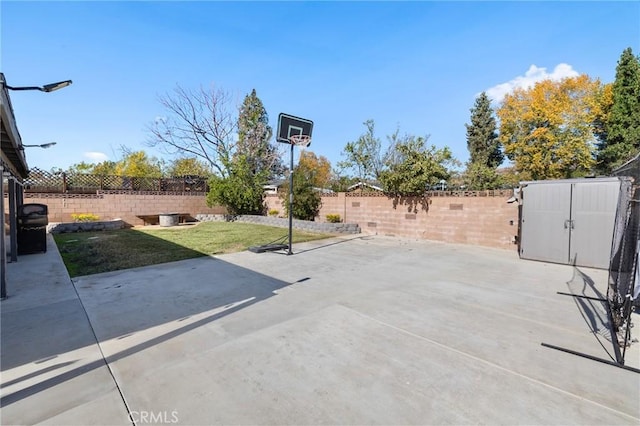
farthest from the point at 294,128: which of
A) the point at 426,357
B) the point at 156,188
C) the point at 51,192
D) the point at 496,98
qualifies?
the point at 496,98

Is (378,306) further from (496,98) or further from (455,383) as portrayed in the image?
(496,98)

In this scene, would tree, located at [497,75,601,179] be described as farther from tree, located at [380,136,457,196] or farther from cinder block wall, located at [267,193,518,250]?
cinder block wall, located at [267,193,518,250]

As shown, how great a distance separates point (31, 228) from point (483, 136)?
29.7 m

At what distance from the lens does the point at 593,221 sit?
20.1ft

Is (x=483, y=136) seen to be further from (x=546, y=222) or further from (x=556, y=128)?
(x=546, y=222)

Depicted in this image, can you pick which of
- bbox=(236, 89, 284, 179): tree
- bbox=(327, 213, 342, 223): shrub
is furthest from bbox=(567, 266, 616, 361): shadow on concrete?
bbox=(236, 89, 284, 179): tree

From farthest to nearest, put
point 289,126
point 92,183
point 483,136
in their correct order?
1. point 483,136
2. point 92,183
3. point 289,126

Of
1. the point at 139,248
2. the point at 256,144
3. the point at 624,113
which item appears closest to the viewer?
the point at 139,248

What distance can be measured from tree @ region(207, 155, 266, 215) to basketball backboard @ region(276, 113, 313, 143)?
7.98 metres

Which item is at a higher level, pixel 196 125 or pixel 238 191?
pixel 196 125

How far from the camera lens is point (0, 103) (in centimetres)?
314

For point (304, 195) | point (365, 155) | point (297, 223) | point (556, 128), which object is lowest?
point (297, 223)

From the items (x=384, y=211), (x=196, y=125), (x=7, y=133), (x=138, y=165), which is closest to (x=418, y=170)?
(x=384, y=211)

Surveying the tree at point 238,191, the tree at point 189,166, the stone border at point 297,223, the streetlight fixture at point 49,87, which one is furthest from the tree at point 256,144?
the streetlight fixture at point 49,87
